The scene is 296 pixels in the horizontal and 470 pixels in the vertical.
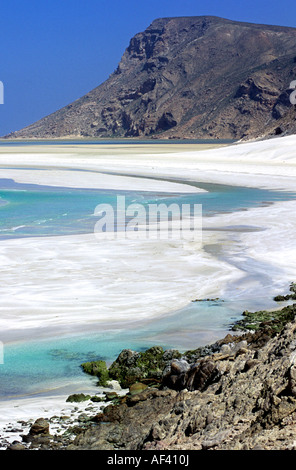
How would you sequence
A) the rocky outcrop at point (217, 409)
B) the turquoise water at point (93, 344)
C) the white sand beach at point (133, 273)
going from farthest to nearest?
the white sand beach at point (133, 273)
the turquoise water at point (93, 344)
the rocky outcrop at point (217, 409)

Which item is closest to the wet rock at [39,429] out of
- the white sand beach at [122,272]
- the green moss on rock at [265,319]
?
the white sand beach at [122,272]

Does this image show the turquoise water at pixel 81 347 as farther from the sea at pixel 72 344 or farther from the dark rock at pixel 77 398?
the dark rock at pixel 77 398

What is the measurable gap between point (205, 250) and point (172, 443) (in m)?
9.43

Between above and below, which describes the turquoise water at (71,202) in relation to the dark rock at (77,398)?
above

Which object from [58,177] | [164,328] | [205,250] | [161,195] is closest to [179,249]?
[205,250]

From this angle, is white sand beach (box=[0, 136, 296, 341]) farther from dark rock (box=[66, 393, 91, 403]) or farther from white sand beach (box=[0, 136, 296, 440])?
dark rock (box=[66, 393, 91, 403])

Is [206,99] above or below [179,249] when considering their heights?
above

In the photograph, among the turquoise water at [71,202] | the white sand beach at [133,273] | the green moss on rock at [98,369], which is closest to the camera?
the green moss on rock at [98,369]

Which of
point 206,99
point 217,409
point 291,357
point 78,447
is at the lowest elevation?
point 78,447

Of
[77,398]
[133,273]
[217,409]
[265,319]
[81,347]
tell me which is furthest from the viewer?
[133,273]

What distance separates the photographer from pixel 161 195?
83.0 feet

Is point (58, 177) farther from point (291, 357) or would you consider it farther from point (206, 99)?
point (206, 99)

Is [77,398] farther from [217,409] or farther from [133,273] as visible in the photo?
[133,273]

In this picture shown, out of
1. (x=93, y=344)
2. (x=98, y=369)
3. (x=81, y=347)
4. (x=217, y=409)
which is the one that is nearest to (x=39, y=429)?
(x=217, y=409)
